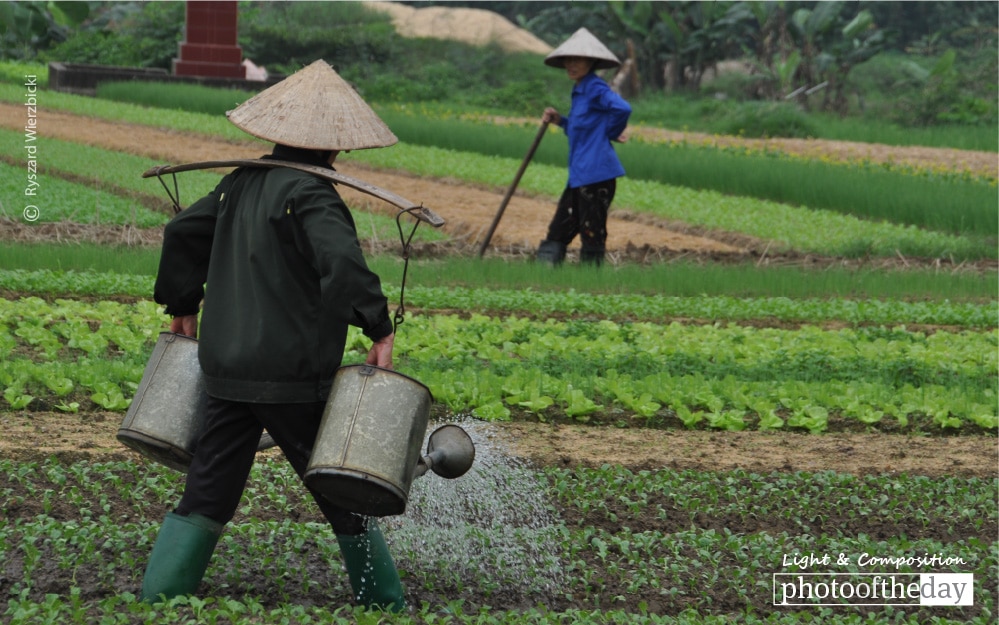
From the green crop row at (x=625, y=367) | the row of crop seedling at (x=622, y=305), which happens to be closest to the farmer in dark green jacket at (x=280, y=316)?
the green crop row at (x=625, y=367)

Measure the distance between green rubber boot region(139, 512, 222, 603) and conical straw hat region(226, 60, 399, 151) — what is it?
1225 mm

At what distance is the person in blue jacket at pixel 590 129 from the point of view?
10586 mm

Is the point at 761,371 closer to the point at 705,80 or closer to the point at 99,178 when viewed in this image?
the point at 99,178

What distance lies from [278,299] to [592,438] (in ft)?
9.91

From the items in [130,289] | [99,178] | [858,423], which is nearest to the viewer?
[858,423]

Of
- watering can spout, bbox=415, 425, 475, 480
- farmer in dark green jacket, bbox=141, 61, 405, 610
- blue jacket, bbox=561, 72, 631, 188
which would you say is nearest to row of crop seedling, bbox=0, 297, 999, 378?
blue jacket, bbox=561, 72, 631, 188

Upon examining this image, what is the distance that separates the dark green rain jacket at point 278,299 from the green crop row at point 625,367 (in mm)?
2698

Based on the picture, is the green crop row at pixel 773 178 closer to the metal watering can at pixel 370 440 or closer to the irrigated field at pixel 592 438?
the irrigated field at pixel 592 438

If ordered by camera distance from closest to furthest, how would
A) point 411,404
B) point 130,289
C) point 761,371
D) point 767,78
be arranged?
point 411,404
point 761,371
point 130,289
point 767,78

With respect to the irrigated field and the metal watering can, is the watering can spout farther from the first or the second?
the irrigated field

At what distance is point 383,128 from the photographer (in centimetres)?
427

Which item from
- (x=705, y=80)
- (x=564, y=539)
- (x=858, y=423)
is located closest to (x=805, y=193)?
(x=858, y=423)

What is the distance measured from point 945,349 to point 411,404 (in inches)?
228

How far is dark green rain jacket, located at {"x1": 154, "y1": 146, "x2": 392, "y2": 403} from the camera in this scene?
3865mm
